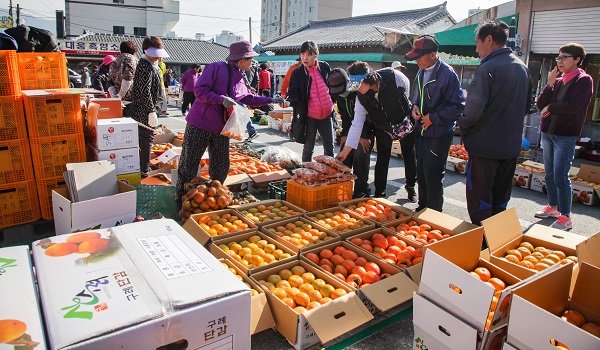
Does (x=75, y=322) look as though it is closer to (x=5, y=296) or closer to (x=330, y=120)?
(x=5, y=296)

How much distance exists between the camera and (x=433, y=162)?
170 inches

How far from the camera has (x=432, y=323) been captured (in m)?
2.23

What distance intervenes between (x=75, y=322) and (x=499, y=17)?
39.4 ft

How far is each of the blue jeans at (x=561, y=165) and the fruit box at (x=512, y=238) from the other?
150 cm

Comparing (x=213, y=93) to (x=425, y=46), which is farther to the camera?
(x=213, y=93)

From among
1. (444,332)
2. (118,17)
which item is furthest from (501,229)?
(118,17)

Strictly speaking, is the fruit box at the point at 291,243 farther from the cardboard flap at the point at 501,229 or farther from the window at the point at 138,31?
the window at the point at 138,31

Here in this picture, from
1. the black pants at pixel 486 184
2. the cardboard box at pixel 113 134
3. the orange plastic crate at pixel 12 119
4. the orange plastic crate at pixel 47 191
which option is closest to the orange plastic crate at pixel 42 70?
the orange plastic crate at pixel 12 119

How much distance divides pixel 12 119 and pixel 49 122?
29cm

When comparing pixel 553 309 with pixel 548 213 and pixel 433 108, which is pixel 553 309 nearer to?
pixel 433 108

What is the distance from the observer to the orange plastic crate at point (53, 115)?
3.88 metres

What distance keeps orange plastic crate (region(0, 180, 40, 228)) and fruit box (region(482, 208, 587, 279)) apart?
4075 mm

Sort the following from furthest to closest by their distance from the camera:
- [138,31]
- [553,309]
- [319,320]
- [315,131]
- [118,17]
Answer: [138,31], [118,17], [315,131], [319,320], [553,309]

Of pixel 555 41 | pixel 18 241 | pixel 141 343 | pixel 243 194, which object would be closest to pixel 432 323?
pixel 141 343
